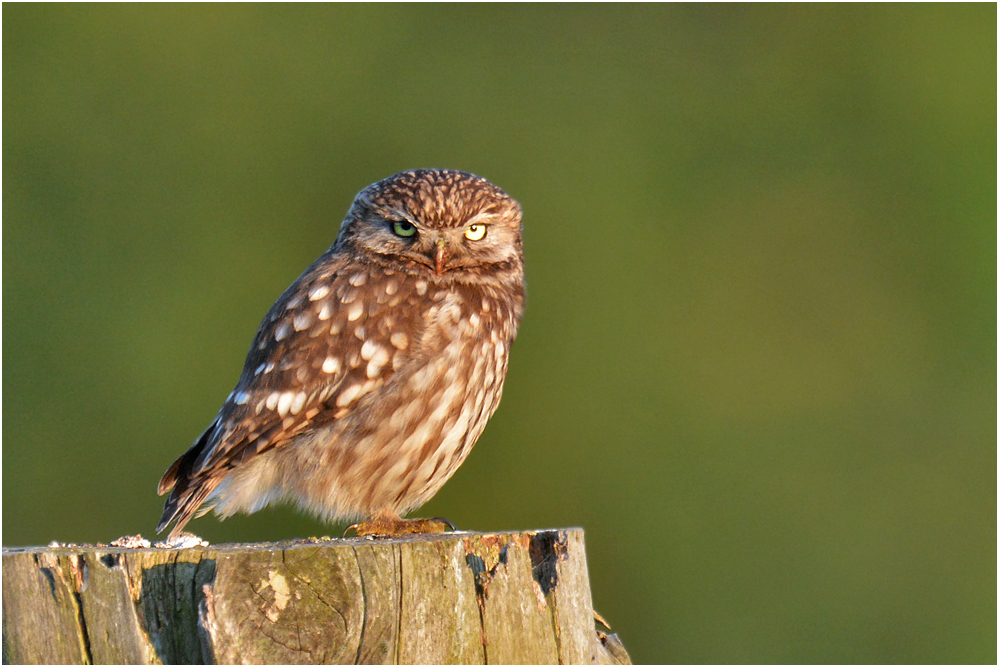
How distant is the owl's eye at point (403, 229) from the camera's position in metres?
3.78

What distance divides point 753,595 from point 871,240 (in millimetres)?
3427

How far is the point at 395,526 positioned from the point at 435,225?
0.93 metres

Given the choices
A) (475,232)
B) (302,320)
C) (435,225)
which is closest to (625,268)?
(475,232)

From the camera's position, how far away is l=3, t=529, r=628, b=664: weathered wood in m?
2.37

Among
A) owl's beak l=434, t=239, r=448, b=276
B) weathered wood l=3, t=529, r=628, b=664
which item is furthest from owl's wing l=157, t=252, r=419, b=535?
weathered wood l=3, t=529, r=628, b=664

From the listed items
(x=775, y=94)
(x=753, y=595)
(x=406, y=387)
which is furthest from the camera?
(x=775, y=94)

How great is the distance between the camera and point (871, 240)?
9.78 metres

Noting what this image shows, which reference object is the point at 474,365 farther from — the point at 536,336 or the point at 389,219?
the point at 536,336

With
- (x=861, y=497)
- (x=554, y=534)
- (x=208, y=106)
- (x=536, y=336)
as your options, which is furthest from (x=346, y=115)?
(x=554, y=534)

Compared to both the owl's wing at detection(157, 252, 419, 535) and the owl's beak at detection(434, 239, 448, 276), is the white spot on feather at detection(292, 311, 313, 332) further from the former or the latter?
the owl's beak at detection(434, 239, 448, 276)

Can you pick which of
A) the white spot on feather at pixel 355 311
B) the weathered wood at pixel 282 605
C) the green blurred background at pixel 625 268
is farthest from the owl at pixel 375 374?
the green blurred background at pixel 625 268

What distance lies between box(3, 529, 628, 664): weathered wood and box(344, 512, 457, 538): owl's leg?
2.77 ft

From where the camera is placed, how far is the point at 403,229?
3.79m

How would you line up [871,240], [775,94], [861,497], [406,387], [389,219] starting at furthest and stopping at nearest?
1. [775,94]
2. [871,240]
3. [861,497]
4. [389,219]
5. [406,387]
